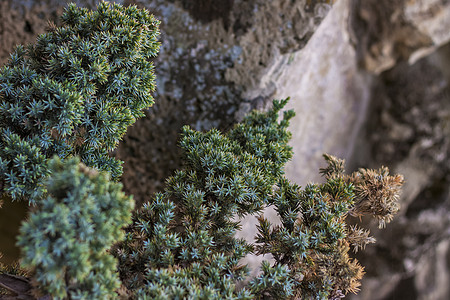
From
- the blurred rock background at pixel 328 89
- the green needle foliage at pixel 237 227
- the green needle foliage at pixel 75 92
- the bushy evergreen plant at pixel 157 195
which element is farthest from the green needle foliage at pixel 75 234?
the blurred rock background at pixel 328 89

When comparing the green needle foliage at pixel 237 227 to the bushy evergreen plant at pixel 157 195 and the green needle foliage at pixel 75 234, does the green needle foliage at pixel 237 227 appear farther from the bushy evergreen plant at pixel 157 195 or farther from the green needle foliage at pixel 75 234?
the green needle foliage at pixel 75 234

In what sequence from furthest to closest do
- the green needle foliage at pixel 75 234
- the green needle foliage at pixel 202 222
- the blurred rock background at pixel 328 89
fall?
the blurred rock background at pixel 328 89 → the green needle foliage at pixel 202 222 → the green needle foliage at pixel 75 234

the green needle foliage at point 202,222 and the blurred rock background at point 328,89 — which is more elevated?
the blurred rock background at point 328,89

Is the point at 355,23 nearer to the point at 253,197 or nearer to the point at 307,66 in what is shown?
the point at 307,66

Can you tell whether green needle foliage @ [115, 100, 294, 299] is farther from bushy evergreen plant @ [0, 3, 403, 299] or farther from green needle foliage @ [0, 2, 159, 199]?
green needle foliage @ [0, 2, 159, 199]

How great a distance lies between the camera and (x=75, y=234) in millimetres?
1021

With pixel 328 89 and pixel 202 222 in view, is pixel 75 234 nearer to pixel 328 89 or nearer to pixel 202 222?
pixel 202 222

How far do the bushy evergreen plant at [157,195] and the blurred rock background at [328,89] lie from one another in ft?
2.27

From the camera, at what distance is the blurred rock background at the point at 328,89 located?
2.23 metres

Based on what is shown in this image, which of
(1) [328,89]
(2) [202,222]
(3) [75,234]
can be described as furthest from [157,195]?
(1) [328,89]

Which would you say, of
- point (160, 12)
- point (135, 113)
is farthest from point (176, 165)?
point (160, 12)

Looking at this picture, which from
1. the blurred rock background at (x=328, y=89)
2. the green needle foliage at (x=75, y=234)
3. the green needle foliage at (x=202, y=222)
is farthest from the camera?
the blurred rock background at (x=328, y=89)

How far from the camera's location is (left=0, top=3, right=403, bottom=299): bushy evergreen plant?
131cm

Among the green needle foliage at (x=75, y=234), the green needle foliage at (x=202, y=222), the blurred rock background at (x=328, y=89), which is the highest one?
the blurred rock background at (x=328, y=89)
